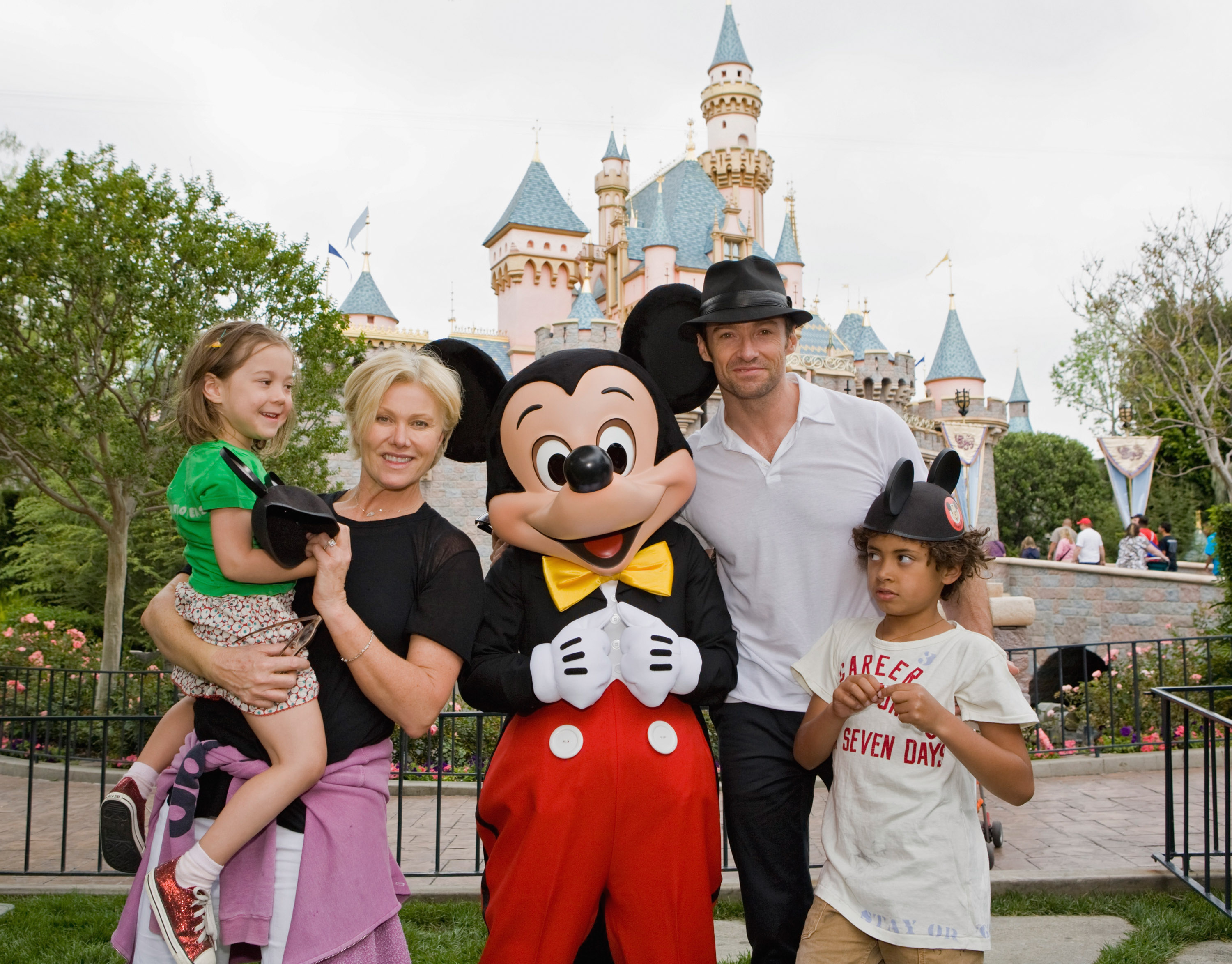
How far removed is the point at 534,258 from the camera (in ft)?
103

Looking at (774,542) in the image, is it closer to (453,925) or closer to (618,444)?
(618,444)

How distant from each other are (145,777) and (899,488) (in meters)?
2.09

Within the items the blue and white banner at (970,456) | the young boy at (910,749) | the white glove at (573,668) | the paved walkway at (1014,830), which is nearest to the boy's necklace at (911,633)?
the young boy at (910,749)

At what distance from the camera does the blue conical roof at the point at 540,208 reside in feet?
104

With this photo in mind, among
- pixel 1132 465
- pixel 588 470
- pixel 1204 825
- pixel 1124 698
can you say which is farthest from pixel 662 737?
pixel 1132 465

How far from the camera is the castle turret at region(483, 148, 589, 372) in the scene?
1225 inches

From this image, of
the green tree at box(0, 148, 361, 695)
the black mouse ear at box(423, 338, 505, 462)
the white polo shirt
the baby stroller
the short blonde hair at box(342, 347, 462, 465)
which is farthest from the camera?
the green tree at box(0, 148, 361, 695)

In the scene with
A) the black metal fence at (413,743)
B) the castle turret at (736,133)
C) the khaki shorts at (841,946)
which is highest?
the castle turret at (736,133)

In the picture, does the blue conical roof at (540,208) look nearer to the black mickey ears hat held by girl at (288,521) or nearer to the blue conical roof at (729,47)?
the blue conical roof at (729,47)

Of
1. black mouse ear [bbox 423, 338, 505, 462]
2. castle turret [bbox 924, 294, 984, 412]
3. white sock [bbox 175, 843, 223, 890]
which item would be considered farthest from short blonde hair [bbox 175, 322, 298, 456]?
castle turret [bbox 924, 294, 984, 412]

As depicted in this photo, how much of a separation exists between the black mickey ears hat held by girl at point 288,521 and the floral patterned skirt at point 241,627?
0.17 metres

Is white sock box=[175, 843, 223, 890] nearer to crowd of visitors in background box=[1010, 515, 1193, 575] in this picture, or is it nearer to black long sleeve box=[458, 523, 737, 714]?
black long sleeve box=[458, 523, 737, 714]

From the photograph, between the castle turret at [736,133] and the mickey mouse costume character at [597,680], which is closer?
the mickey mouse costume character at [597,680]

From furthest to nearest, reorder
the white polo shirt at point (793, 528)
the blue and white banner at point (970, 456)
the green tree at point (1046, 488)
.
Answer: the green tree at point (1046, 488)
the blue and white banner at point (970, 456)
the white polo shirt at point (793, 528)
